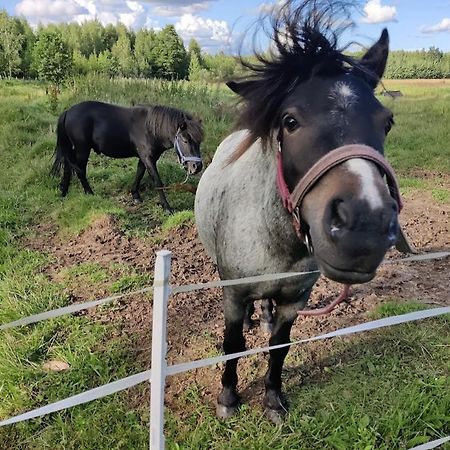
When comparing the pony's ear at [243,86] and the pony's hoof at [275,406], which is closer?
the pony's ear at [243,86]

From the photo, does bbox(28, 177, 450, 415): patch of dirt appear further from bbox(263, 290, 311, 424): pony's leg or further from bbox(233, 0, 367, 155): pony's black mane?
bbox(233, 0, 367, 155): pony's black mane

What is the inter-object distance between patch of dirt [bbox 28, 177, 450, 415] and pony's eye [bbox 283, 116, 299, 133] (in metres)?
1.81

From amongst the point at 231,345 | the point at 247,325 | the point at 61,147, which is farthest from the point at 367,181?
the point at 61,147

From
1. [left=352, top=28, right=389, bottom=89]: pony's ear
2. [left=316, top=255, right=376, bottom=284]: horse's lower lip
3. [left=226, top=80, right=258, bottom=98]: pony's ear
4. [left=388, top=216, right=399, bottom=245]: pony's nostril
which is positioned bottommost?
[left=316, top=255, right=376, bottom=284]: horse's lower lip

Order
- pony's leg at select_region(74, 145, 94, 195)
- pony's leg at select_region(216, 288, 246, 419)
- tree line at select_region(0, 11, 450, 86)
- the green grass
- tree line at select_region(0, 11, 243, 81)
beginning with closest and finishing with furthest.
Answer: pony's leg at select_region(216, 288, 246, 419), pony's leg at select_region(74, 145, 94, 195), the green grass, tree line at select_region(0, 11, 243, 81), tree line at select_region(0, 11, 450, 86)

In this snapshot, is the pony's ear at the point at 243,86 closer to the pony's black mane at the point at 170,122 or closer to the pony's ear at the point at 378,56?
the pony's ear at the point at 378,56

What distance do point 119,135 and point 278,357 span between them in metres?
5.37

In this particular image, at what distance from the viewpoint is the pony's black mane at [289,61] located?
66.5 inches

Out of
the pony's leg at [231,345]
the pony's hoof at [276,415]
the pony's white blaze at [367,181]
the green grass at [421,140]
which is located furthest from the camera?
the green grass at [421,140]

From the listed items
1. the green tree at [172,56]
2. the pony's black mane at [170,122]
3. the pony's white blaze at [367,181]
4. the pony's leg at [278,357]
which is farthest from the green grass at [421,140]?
the green tree at [172,56]

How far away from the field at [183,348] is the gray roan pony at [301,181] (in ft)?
0.80

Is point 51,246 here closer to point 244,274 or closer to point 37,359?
point 37,359

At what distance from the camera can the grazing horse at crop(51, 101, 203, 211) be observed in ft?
22.0

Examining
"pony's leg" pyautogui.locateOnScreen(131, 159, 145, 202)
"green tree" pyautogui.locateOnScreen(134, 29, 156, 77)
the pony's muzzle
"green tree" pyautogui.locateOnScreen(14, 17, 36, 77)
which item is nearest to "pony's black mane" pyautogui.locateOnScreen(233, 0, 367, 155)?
the pony's muzzle
